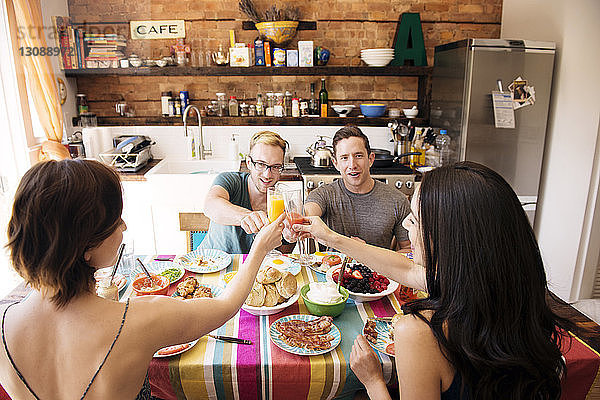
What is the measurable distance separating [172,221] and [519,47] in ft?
10.0

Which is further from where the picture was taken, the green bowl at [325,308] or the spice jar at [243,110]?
the spice jar at [243,110]

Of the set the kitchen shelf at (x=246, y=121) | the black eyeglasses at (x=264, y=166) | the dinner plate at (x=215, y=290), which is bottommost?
the dinner plate at (x=215, y=290)

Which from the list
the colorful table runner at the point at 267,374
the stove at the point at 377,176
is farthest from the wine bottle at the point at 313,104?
the colorful table runner at the point at 267,374

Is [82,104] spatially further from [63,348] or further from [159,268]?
[63,348]

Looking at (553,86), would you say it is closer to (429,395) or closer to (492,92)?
(492,92)

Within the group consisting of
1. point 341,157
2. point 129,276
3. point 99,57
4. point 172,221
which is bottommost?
point 172,221

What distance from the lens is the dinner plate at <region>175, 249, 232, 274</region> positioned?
77.4 inches

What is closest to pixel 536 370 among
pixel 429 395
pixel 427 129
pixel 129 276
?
pixel 429 395

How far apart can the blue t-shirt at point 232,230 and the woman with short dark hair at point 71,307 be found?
4.24 feet

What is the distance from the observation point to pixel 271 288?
5.38 feet

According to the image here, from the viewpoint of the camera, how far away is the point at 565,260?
3443mm

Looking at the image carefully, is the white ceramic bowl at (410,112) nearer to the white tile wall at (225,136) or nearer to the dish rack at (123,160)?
the white tile wall at (225,136)

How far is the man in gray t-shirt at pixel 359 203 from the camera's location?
2475 mm

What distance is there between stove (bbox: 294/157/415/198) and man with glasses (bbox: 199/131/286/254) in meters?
1.21
